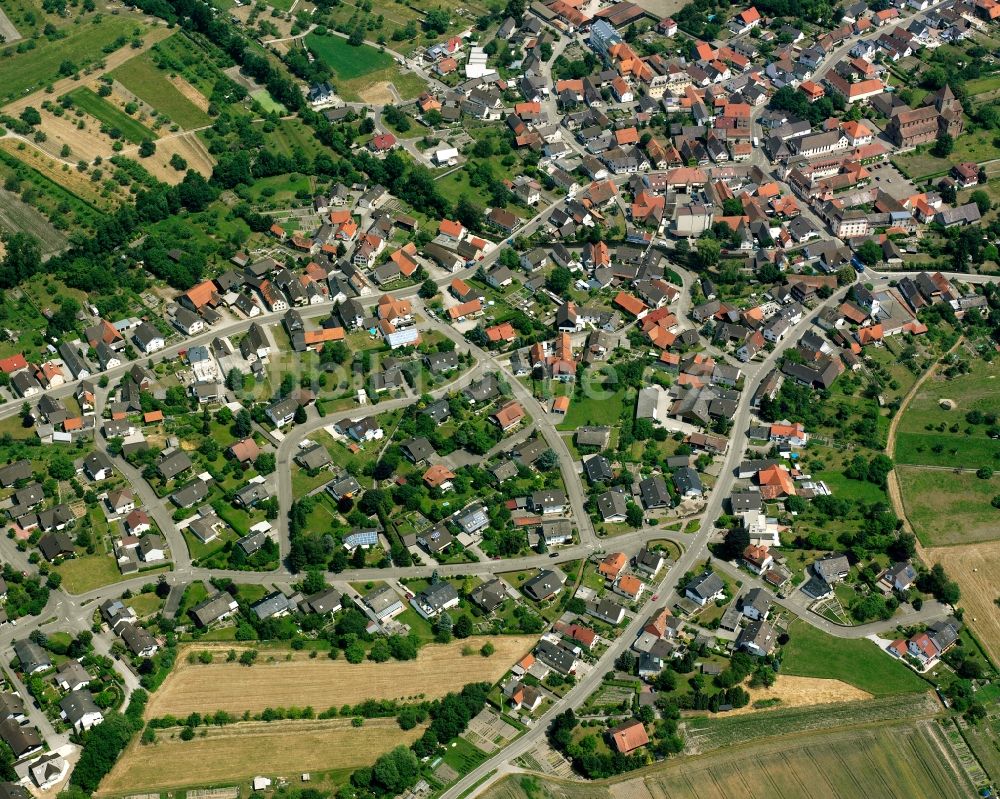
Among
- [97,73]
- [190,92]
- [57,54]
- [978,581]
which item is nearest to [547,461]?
[978,581]

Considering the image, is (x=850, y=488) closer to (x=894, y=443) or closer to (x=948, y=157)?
Result: (x=894, y=443)

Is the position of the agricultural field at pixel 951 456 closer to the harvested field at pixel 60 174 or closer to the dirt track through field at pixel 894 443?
the dirt track through field at pixel 894 443

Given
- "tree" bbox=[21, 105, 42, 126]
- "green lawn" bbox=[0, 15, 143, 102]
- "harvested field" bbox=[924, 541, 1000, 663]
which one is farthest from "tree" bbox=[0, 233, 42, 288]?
"harvested field" bbox=[924, 541, 1000, 663]

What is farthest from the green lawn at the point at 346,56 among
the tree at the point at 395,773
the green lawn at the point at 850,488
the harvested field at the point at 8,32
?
the tree at the point at 395,773

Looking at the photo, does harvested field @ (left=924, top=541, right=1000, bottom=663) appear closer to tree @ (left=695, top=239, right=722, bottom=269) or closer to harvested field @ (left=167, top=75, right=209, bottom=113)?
tree @ (left=695, top=239, right=722, bottom=269)

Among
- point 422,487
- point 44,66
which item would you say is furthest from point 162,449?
point 44,66

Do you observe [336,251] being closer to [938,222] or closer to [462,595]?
[462,595]
